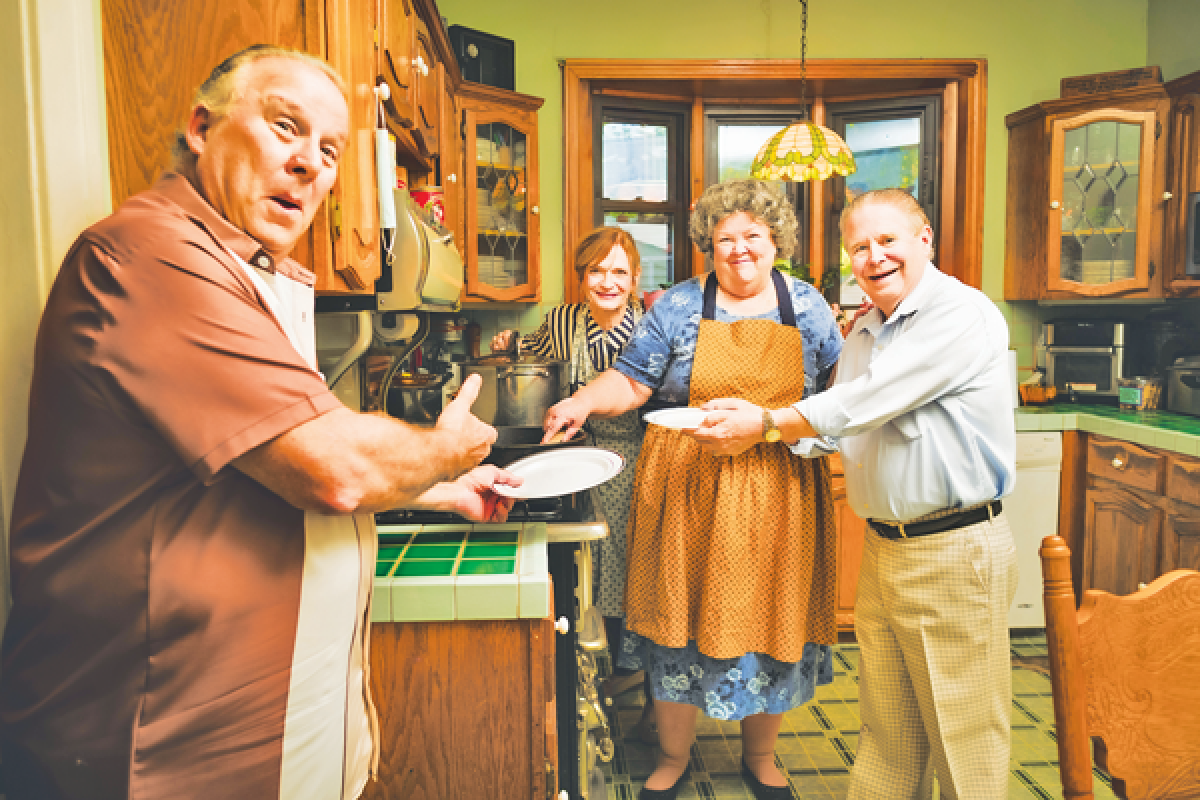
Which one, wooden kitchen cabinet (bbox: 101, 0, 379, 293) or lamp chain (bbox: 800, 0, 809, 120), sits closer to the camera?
wooden kitchen cabinet (bbox: 101, 0, 379, 293)

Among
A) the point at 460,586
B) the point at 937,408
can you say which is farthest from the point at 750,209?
the point at 460,586

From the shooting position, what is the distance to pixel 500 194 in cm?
335

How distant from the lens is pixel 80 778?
0.75 m

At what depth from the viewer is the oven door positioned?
10.6 feet

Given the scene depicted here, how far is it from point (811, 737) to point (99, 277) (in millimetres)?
2328

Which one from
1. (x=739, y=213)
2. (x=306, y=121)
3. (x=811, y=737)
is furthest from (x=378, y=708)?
(x=811, y=737)

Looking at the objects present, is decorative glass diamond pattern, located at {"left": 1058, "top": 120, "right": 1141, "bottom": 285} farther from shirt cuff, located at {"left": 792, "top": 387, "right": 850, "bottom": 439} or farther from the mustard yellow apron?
shirt cuff, located at {"left": 792, "top": 387, "right": 850, "bottom": 439}

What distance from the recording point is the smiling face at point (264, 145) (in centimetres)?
82

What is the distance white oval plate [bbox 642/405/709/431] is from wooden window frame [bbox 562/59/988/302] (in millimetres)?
1986

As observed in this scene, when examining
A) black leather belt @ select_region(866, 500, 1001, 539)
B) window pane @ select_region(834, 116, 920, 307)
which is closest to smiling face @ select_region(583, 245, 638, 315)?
black leather belt @ select_region(866, 500, 1001, 539)

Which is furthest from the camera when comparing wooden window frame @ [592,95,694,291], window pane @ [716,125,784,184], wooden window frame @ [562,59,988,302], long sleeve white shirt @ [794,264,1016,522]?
window pane @ [716,125,784,184]

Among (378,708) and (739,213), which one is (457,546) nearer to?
(378,708)

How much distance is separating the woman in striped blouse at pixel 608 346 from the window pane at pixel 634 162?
1299 millimetres

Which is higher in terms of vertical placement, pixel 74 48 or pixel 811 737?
pixel 74 48
